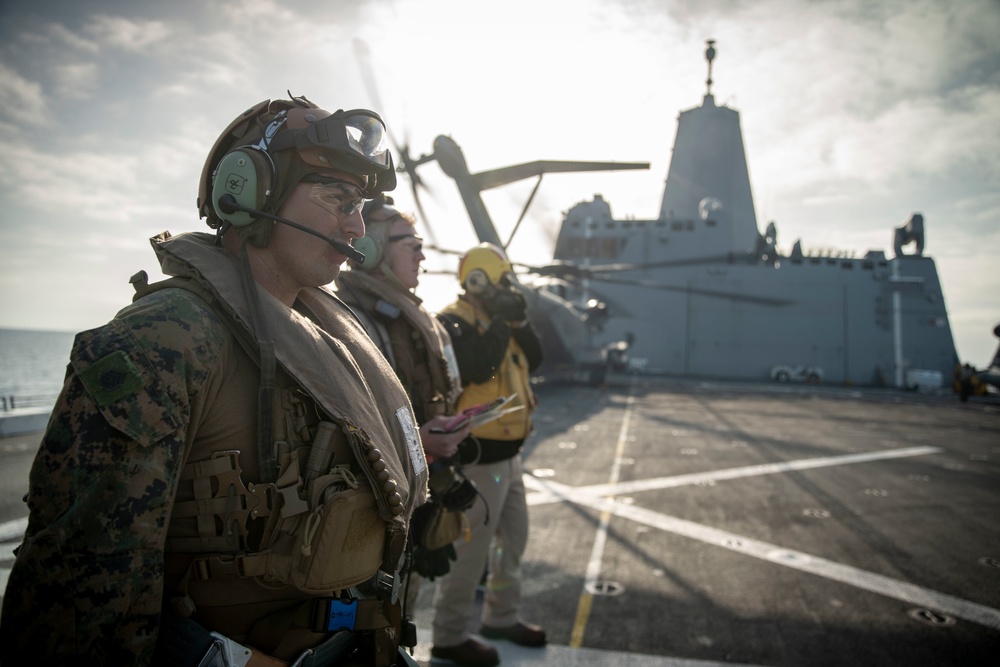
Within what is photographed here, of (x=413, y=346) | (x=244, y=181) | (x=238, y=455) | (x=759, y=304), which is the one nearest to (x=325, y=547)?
(x=238, y=455)

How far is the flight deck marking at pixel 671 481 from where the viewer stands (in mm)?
6914

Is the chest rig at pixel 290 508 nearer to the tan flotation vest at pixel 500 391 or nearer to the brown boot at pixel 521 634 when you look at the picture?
the tan flotation vest at pixel 500 391

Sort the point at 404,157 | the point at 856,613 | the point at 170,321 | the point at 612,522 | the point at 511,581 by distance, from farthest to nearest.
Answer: the point at 404,157 < the point at 612,522 < the point at 856,613 < the point at 511,581 < the point at 170,321

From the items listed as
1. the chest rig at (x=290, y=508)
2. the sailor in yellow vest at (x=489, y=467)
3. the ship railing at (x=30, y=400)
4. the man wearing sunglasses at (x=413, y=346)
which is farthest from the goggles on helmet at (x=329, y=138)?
the ship railing at (x=30, y=400)

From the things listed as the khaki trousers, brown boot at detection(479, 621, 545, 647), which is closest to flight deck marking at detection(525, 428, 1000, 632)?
brown boot at detection(479, 621, 545, 647)

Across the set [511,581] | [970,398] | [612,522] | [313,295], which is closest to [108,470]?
[313,295]

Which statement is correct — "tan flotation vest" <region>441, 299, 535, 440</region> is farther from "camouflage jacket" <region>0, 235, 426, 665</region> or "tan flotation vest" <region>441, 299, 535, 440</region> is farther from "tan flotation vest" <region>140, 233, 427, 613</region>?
"camouflage jacket" <region>0, 235, 426, 665</region>

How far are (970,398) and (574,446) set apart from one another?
22247 millimetres

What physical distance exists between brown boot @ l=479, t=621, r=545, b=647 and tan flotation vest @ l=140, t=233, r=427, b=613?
95.7 inches

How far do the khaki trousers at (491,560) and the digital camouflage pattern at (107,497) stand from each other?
7.44ft

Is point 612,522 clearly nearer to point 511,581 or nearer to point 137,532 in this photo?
point 511,581

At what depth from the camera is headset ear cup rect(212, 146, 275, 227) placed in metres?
1.35

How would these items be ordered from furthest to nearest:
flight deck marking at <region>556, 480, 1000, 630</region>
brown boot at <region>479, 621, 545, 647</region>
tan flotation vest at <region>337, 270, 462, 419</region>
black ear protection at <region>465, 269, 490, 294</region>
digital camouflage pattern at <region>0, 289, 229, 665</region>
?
flight deck marking at <region>556, 480, 1000, 630</region> < black ear protection at <region>465, 269, 490, 294</region> < brown boot at <region>479, 621, 545, 647</region> < tan flotation vest at <region>337, 270, 462, 419</region> < digital camouflage pattern at <region>0, 289, 229, 665</region>

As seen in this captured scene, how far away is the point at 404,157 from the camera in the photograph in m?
13.0
